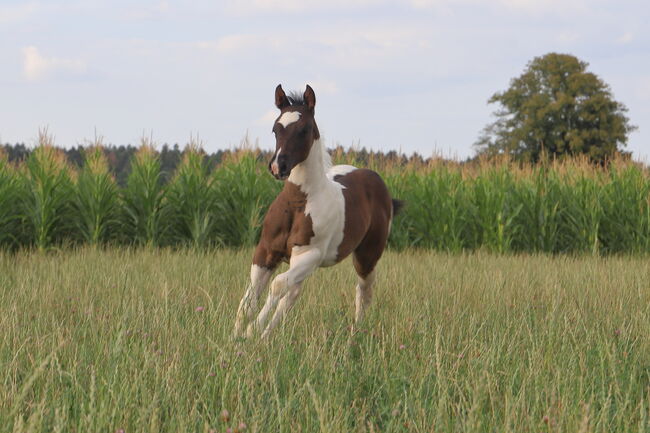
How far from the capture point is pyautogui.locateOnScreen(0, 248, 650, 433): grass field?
362 centimetres

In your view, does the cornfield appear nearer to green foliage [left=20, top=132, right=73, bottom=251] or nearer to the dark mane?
green foliage [left=20, top=132, right=73, bottom=251]

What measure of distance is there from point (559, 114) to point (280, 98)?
46885 mm

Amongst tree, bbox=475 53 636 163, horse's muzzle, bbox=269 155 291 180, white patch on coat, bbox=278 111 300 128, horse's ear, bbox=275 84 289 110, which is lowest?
horse's muzzle, bbox=269 155 291 180

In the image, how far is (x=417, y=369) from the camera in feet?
15.2

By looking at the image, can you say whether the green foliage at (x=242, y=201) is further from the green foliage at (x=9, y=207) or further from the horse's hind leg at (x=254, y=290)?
the horse's hind leg at (x=254, y=290)

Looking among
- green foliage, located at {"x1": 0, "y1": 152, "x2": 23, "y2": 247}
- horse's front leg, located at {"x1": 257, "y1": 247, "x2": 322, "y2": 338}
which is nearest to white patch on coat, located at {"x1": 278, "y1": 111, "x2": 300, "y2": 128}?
horse's front leg, located at {"x1": 257, "y1": 247, "x2": 322, "y2": 338}

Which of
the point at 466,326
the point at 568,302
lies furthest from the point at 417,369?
the point at 568,302

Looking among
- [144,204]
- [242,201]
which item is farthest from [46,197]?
[242,201]

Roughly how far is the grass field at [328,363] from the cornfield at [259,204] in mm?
4755

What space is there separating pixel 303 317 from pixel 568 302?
3.41m

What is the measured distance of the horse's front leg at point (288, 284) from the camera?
5.14 meters

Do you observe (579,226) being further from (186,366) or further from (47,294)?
(186,366)

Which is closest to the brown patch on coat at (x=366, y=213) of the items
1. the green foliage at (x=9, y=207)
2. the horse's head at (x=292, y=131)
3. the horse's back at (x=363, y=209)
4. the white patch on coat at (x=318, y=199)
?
the horse's back at (x=363, y=209)

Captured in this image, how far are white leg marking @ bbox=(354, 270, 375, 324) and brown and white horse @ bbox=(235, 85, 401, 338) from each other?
843 millimetres
